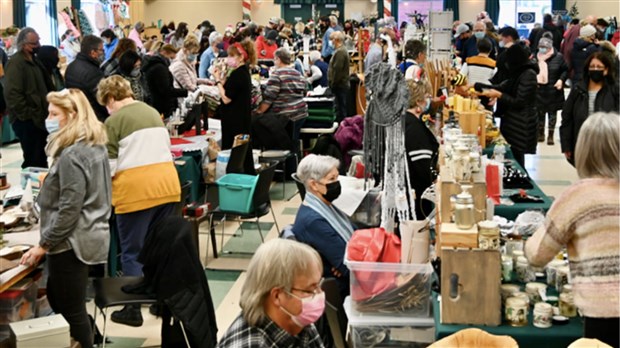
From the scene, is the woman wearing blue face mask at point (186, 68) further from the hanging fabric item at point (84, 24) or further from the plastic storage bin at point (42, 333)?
the hanging fabric item at point (84, 24)

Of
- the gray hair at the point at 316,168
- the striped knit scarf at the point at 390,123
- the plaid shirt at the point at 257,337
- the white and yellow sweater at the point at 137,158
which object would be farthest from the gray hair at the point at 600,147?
the white and yellow sweater at the point at 137,158

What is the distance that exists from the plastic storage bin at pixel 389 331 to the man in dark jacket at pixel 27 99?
572 cm

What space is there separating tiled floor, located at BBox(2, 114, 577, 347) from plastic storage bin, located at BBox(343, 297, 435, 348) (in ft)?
6.08

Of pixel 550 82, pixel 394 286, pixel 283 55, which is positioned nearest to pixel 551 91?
pixel 550 82

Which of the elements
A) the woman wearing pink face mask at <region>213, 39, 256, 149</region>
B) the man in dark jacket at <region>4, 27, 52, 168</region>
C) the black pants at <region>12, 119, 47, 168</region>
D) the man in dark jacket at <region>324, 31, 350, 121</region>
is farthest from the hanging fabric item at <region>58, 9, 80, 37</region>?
the woman wearing pink face mask at <region>213, 39, 256, 149</region>

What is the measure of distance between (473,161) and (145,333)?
7.91ft

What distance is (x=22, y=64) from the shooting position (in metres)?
8.70

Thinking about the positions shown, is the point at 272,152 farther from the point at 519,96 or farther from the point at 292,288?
the point at 292,288

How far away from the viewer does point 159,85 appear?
8.43 m

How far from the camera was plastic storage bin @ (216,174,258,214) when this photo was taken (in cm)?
666

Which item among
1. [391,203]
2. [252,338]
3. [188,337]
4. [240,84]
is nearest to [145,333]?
[188,337]

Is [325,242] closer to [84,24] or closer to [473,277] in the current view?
[473,277]

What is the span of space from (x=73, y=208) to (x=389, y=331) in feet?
5.50

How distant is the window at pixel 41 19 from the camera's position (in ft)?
65.5
